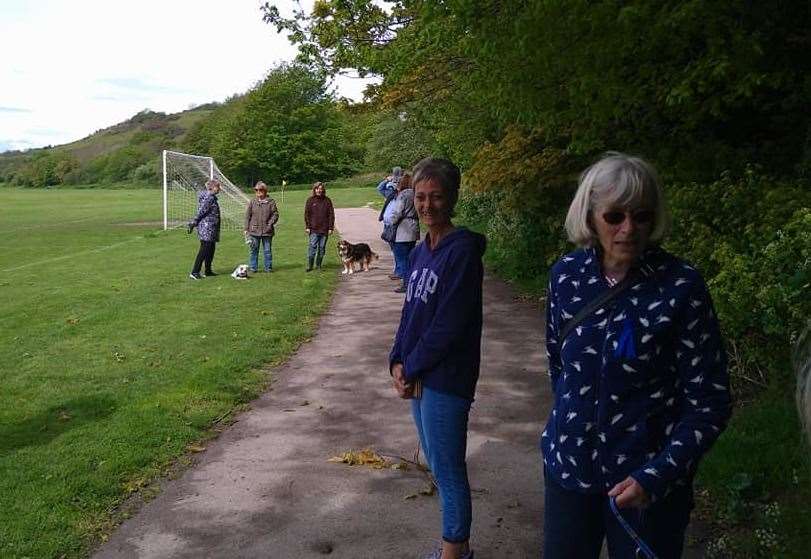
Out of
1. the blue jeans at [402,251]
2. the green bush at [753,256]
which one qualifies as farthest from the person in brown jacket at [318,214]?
the green bush at [753,256]

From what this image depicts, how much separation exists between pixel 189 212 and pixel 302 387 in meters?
33.2

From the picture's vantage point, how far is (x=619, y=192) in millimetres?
2338

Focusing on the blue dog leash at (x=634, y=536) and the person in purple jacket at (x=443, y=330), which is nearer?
the blue dog leash at (x=634, y=536)

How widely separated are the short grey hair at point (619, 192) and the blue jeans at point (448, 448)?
1.26m

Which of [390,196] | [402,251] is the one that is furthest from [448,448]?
[390,196]

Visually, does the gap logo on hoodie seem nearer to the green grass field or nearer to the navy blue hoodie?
the navy blue hoodie

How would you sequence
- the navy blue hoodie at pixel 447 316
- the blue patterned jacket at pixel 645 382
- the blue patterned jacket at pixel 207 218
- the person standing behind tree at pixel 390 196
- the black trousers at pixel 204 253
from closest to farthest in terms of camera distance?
the blue patterned jacket at pixel 645 382 → the navy blue hoodie at pixel 447 316 → the person standing behind tree at pixel 390 196 → the blue patterned jacket at pixel 207 218 → the black trousers at pixel 204 253

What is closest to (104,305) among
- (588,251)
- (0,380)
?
(0,380)

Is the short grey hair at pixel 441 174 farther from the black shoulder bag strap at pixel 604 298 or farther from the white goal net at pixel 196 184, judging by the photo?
the white goal net at pixel 196 184

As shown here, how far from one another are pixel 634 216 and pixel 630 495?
80 centimetres

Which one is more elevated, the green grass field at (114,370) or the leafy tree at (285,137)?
the leafy tree at (285,137)

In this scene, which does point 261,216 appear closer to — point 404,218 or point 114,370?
point 404,218

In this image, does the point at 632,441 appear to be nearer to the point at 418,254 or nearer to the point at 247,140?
the point at 418,254

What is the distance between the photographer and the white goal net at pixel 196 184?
3063 cm
